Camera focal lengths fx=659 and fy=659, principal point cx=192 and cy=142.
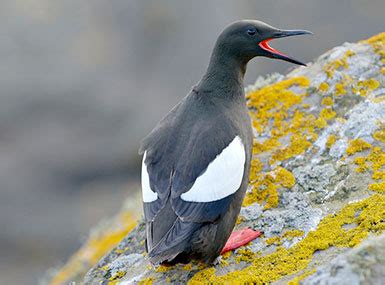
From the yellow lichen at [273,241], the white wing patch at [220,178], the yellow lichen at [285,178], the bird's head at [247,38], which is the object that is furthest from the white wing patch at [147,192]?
the bird's head at [247,38]

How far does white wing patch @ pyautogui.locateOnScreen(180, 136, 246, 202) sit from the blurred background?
7.06 meters

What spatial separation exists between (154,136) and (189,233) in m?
1.19

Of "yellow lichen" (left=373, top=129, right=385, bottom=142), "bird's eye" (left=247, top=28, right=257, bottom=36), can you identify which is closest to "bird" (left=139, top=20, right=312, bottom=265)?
"bird's eye" (left=247, top=28, right=257, bottom=36)

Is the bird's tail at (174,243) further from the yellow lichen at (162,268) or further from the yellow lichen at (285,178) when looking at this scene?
the yellow lichen at (285,178)

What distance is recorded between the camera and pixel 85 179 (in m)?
14.0

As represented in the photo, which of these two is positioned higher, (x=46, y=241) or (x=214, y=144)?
(x=46, y=241)

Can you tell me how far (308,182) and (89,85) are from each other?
1005 centimetres

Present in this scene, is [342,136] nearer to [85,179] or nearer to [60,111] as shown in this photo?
[85,179]

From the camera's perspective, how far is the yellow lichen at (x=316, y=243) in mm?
5312

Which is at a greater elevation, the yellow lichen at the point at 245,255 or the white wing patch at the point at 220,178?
the white wing patch at the point at 220,178

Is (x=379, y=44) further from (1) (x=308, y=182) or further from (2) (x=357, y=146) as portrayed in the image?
(1) (x=308, y=182)

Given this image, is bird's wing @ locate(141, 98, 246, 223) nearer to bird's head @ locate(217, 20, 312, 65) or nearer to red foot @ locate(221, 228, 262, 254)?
red foot @ locate(221, 228, 262, 254)

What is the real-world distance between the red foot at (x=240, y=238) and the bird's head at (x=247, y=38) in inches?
71.5

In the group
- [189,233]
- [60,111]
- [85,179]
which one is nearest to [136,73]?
[60,111]
